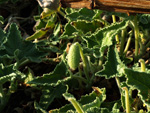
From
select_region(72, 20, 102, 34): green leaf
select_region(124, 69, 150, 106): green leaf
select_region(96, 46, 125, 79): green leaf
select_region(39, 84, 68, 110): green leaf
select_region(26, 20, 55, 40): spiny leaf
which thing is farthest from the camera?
select_region(26, 20, 55, 40): spiny leaf

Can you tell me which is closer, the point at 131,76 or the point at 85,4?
the point at 131,76

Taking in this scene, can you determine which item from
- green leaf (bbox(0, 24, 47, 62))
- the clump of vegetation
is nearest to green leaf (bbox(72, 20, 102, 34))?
the clump of vegetation

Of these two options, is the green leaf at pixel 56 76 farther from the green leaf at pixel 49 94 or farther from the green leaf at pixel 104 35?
the green leaf at pixel 104 35

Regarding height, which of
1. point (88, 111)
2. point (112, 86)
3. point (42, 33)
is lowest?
point (112, 86)

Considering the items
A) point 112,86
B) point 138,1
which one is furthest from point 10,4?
point 138,1

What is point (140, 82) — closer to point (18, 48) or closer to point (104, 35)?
point (104, 35)

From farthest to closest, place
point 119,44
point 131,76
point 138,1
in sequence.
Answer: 1. point 119,44
2. point 138,1
3. point 131,76

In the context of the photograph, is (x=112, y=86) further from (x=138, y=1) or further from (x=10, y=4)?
(x=10, y=4)

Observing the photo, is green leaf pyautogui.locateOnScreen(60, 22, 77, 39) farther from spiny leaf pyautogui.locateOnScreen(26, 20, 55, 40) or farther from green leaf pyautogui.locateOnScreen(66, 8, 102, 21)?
spiny leaf pyautogui.locateOnScreen(26, 20, 55, 40)
